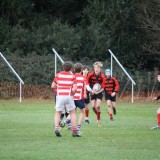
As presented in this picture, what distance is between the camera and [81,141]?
1644 cm

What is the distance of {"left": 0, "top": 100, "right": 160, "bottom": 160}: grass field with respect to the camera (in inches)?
534

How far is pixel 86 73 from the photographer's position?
24078 mm

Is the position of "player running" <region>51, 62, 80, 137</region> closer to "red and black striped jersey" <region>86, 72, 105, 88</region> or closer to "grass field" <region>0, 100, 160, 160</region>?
"grass field" <region>0, 100, 160, 160</region>

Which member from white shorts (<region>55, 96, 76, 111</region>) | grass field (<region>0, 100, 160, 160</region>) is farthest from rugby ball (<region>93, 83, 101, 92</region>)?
white shorts (<region>55, 96, 76, 111</region>)

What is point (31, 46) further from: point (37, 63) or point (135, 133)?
point (135, 133)

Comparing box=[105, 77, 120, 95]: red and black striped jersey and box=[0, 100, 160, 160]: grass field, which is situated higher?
box=[105, 77, 120, 95]: red and black striped jersey

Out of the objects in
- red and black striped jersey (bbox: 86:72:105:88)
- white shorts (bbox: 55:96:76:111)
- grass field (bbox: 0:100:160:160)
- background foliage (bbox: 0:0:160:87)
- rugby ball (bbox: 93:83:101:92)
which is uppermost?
background foliage (bbox: 0:0:160:87)

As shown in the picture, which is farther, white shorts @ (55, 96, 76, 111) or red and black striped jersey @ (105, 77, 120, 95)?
red and black striped jersey @ (105, 77, 120, 95)

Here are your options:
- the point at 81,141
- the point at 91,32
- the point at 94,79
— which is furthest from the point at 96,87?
the point at 91,32

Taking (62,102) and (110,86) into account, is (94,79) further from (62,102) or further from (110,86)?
(62,102)

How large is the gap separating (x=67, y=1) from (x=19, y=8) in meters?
3.69

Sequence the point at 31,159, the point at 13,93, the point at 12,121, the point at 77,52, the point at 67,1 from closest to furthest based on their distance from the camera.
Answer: the point at 31,159 < the point at 12,121 < the point at 13,93 < the point at 77,52 < the point at 67,1

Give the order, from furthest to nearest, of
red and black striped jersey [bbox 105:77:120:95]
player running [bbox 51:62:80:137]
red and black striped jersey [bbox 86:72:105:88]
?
red and black striped jersey [bbox 105:77:120:95], red and black striped jersey [bbox 86:72:105:88], player running [bbox 51:62:80:137]

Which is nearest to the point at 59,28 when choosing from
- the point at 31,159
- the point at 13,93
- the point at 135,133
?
the point at 13,93
